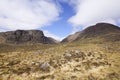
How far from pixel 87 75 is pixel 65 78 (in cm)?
460

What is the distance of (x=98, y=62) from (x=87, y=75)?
25.8ft

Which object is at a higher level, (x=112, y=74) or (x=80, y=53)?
(x=80, y=53)

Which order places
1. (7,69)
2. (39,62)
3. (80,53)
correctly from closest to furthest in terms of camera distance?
(7,69) → (39,62) → (80,53)

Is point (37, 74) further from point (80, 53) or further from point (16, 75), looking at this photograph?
point (80, 53)

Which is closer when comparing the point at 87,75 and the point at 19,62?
the point at 87,75

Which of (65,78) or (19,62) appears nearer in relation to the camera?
(65,78)

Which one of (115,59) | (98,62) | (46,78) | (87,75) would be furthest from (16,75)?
(115,59)

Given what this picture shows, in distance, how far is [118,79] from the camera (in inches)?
1364

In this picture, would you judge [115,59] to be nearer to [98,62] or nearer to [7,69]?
[98,62]

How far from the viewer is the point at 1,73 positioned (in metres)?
36.4

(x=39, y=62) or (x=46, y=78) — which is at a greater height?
(x=39, y=62)

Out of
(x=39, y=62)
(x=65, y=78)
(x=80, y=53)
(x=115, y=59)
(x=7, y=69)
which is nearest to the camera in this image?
(x=65, y=78)

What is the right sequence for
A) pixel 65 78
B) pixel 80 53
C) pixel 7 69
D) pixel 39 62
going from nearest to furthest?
pixel 65 78 → pixel 7 69 → pixel 39 62 → pixel 80 53

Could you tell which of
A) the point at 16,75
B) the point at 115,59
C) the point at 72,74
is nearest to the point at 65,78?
the point at 72,74
